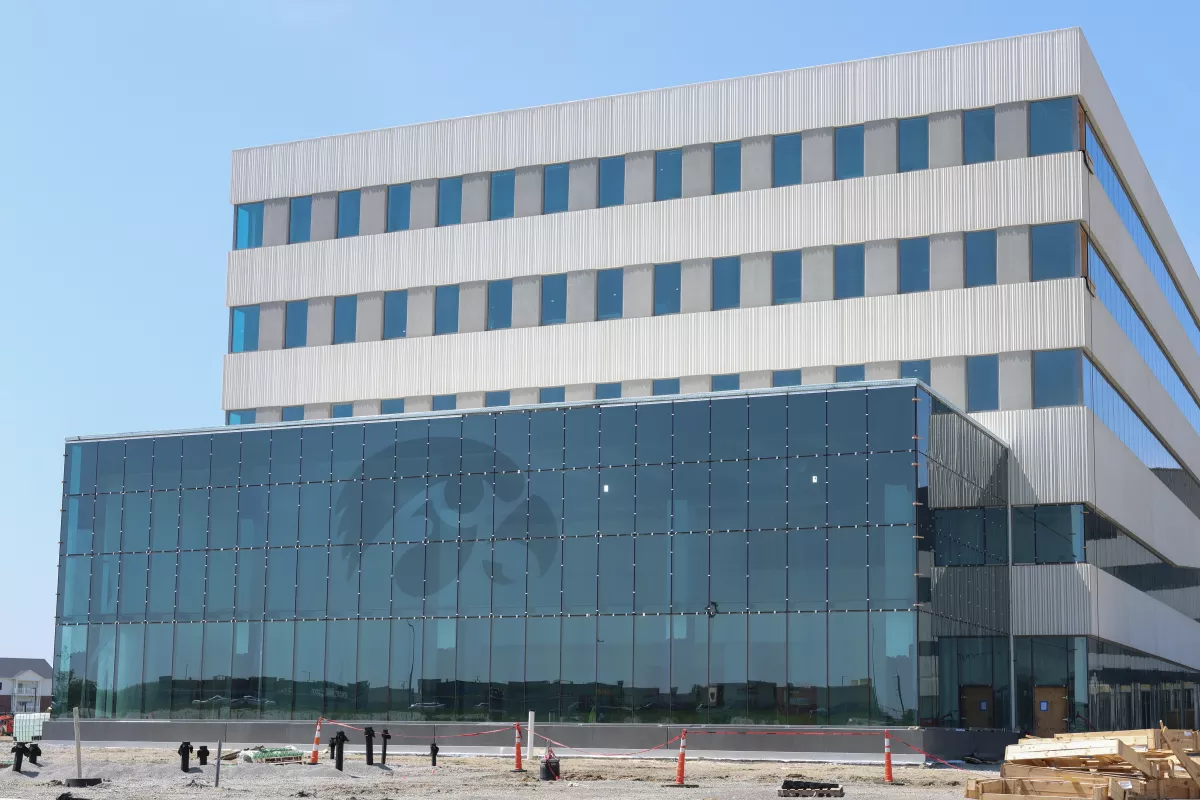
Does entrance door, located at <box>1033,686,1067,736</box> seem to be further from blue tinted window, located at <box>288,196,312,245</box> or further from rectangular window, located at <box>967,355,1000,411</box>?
blue tinted window, located at <box>288,196,312,245</box>

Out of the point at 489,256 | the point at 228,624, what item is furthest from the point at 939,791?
the point at 489,256

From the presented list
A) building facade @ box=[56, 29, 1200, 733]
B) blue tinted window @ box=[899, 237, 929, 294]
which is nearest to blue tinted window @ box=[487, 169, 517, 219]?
building facade @ box=[56, 29, 1200, 733]

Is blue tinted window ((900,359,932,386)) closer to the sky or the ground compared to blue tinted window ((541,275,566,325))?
closer to the ground

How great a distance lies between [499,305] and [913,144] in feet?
51.7

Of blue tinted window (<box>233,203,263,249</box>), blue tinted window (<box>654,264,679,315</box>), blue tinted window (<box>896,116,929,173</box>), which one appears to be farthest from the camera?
blue tinted window (<box>233,203,263,249</box>)

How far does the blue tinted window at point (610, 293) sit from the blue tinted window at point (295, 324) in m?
12.2

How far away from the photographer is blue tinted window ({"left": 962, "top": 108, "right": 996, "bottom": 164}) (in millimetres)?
53781

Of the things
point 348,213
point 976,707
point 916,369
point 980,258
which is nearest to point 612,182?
point 348,213

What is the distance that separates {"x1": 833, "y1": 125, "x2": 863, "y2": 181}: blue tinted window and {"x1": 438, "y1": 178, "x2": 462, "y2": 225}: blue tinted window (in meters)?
14.4

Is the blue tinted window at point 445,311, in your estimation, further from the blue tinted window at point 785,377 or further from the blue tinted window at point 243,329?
the blue tinted window at point 785,377

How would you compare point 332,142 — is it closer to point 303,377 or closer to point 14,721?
point 303,377

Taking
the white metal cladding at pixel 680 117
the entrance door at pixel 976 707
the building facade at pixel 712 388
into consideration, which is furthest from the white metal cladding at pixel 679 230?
the entrance door at pixel 976 707

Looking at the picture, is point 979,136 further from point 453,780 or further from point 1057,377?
point 453,780

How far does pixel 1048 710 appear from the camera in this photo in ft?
168
